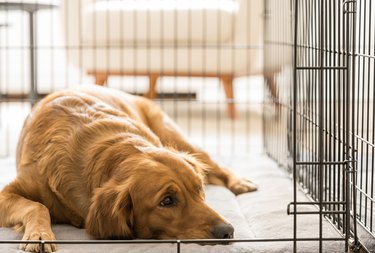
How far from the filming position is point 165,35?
5.81 metres

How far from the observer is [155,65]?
595cm

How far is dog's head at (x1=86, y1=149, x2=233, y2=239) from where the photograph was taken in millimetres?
2410

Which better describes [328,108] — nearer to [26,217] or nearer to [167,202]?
[167,202]

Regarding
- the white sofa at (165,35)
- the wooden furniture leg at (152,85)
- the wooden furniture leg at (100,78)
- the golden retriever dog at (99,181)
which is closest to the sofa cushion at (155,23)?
the white sofa at (165,35)

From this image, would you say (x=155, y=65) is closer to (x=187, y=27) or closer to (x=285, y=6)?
(x=187, y=27)

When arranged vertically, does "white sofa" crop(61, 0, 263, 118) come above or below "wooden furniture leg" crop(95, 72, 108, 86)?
above

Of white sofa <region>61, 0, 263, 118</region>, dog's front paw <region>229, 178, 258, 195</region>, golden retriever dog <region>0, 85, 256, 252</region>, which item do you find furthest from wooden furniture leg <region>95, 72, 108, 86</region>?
golden retriever dog <region>0, 85, 256, 252</region>

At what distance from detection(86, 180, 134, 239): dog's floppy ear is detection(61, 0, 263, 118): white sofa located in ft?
10.5

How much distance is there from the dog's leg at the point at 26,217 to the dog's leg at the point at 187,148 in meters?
0.88

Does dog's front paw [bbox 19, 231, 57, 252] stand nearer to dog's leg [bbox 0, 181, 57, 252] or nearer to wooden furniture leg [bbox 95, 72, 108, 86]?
dog's leg [bbox 0, 181, 57, 252]

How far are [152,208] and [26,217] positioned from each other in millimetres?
463

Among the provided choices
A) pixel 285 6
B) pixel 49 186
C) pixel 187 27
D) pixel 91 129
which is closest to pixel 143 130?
pixel 91 129

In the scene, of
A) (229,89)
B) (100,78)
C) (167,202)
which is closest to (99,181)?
(167,202)

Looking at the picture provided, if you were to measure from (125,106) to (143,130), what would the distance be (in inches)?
15.9
